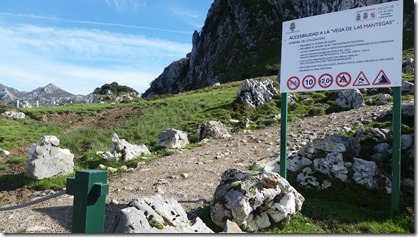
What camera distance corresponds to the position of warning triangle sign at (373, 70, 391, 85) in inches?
318

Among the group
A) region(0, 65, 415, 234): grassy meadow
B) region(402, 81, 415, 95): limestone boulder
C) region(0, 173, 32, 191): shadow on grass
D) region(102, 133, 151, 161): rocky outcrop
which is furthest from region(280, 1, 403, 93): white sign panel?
region(402, 81, 415, 95): limestone boulder

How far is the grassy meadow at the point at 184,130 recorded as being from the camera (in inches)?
299

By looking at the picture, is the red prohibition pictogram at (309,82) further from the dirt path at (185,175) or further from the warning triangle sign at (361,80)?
the dirt path at (185,175)

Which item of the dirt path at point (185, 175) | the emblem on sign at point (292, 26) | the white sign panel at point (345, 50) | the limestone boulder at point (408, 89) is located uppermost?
the limestone boulder at point (408, 89)

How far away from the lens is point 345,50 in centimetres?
853

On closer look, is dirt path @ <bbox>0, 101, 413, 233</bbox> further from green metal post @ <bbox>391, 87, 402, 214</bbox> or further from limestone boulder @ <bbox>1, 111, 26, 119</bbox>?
limestone boulder @ <bbox>1, 111, 26, 119</bbox>

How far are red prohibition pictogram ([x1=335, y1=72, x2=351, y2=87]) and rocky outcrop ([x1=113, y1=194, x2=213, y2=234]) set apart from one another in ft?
15.6

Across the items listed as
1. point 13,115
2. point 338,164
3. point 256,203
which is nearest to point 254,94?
point 338,164

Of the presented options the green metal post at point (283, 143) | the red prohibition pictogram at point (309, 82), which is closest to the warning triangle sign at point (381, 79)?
the red prohibition pictogram at point (309, 82)

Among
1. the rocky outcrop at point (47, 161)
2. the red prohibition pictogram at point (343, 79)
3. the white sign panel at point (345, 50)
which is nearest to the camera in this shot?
the white sign panel at point (345, 50)

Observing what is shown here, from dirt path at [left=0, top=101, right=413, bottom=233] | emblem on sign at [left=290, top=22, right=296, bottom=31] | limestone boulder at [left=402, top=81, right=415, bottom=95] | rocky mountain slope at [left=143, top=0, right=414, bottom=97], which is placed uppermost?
rocky mountain slope at [left=143, top=0, right=414, bottom=97]

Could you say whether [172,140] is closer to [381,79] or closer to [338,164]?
[338,164]

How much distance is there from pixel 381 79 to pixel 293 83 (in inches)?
84.7

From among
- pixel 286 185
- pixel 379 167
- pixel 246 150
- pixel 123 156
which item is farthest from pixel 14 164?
pixel 379 167
